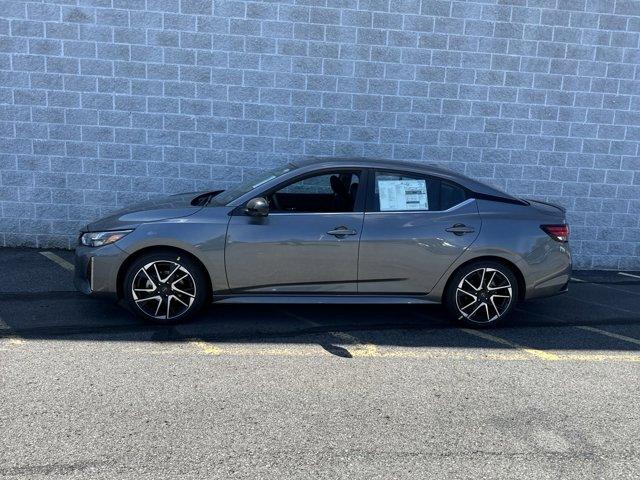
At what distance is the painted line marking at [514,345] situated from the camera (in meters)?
4.99

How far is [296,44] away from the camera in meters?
7.77

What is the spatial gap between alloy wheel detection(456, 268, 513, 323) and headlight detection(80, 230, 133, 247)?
3.08m

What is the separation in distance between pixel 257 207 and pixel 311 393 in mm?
1761

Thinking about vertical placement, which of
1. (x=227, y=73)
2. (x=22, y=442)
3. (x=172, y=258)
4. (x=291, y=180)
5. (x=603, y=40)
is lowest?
(x=22, y=442)

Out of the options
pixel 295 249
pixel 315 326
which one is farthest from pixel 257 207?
pixel 315 326

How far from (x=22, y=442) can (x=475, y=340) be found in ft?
12.1

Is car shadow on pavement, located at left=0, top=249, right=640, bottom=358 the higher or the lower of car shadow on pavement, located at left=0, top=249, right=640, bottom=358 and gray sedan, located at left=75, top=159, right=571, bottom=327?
the lower

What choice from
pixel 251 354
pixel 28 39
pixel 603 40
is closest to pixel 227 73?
pixel 28 39

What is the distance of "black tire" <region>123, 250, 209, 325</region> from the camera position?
5148 millimetres

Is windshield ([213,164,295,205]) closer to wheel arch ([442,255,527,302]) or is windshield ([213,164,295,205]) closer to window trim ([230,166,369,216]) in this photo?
window trim ([230,166,369,216])

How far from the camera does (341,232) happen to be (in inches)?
206

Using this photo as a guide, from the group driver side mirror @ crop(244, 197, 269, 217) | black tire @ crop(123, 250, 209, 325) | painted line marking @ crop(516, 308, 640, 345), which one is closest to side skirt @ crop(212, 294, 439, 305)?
black tire @ crop(123, 250, 209, 325)

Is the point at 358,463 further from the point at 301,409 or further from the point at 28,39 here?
the point at 28,39

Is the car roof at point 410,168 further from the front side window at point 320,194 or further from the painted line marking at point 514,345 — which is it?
the painted line marking at point 514,345
